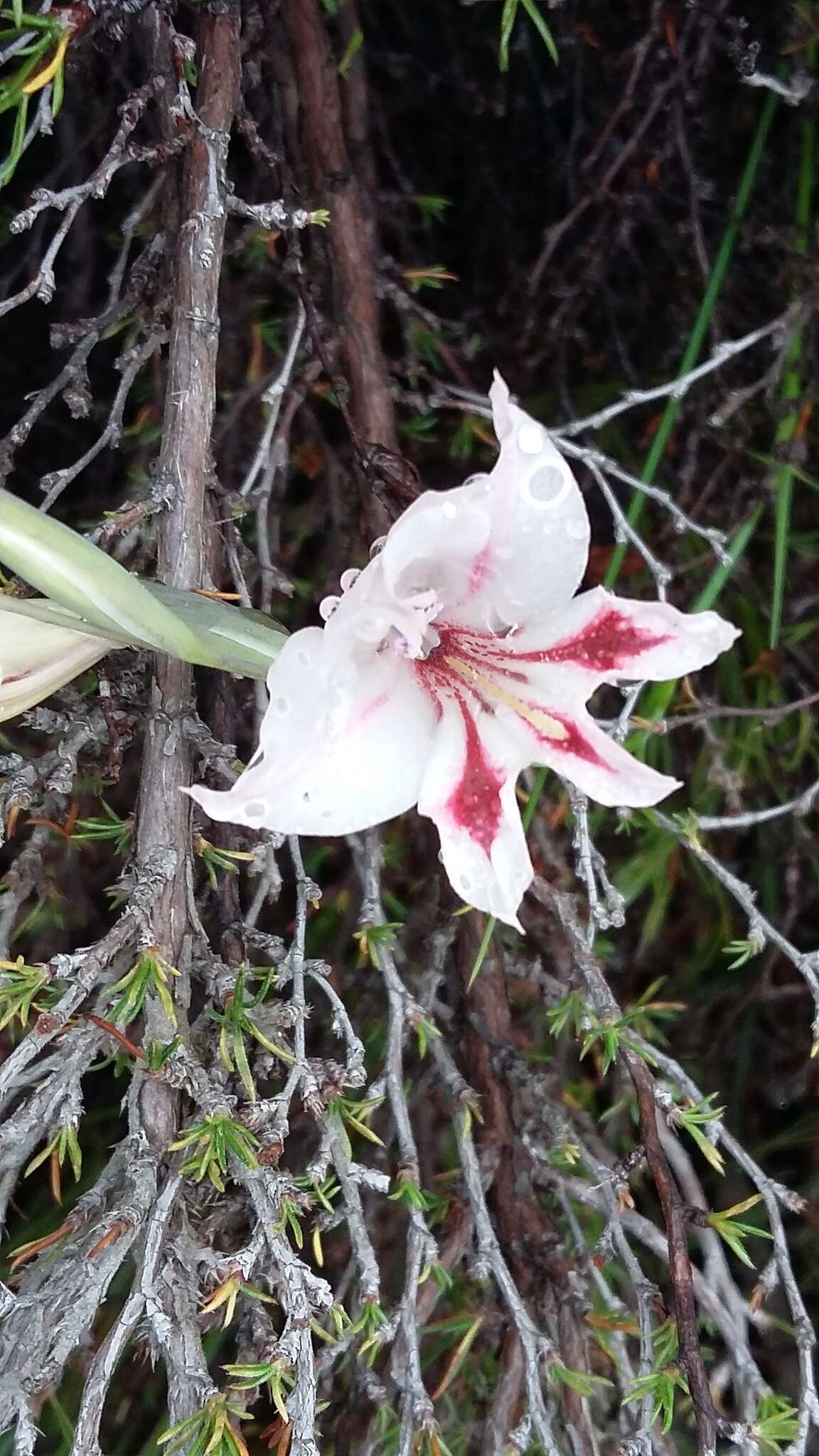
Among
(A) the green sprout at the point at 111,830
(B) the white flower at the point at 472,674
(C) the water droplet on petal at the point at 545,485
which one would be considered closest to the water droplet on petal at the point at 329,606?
(B) the white flower at the point at 472,674

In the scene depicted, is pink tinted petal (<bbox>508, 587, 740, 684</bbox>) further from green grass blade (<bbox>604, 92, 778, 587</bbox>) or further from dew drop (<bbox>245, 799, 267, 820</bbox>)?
green grass blade (<bbox>604, 92, 778, 587</bbox>)

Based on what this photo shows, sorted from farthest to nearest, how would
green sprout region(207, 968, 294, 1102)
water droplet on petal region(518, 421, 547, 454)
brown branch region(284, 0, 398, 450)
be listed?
brown branch region(284, 0, 398, 450) → green sprout region(207, 968, 294, 1102) → water droplet on petal region(518, 421, 547, 454)

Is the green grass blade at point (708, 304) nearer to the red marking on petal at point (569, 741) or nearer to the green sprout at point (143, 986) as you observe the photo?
the red marking on petal at point (569, 741)

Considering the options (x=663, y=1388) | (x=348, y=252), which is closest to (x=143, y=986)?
(x=663, y=1388)

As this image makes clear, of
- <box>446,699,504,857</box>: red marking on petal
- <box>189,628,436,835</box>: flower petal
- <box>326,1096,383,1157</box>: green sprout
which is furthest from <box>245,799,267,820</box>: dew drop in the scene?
<box>326,1096,383,1157</box>: green sprout

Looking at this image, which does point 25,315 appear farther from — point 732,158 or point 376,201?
point 732,158

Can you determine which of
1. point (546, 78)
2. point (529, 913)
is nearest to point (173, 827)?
point (529, 913)

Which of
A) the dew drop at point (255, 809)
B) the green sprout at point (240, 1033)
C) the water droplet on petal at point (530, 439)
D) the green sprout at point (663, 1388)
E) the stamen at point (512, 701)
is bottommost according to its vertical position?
the green sprout at point (663, 1388)

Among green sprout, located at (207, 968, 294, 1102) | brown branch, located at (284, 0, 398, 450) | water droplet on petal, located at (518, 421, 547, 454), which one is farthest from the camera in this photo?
brown branch, located at (284, 0, 398, 450)
